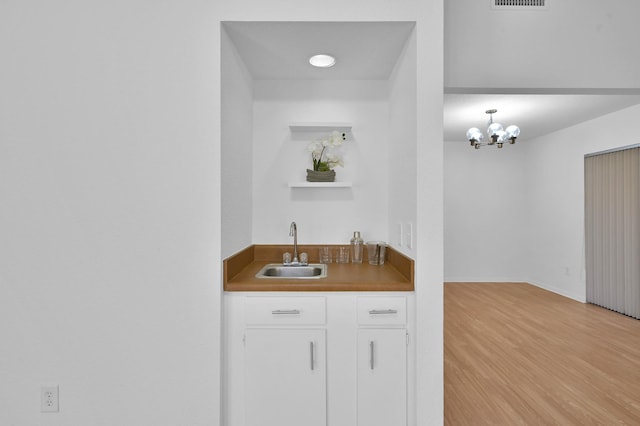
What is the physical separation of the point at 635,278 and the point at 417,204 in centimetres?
423

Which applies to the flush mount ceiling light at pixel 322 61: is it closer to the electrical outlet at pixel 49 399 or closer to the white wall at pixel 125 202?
the white wall at pixel 125 202

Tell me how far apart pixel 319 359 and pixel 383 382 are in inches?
13.3

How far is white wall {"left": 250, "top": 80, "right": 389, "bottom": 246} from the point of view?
235 centimetres

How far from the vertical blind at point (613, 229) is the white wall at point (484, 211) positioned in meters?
1.31

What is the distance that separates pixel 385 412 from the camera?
1658mm

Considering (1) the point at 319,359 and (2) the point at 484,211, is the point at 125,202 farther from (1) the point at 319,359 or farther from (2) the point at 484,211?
(2) the point at 484,211

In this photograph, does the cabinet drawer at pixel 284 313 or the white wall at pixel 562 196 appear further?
the white wall at pixel 562 196

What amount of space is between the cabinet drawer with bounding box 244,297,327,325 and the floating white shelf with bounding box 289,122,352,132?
1.16 metres

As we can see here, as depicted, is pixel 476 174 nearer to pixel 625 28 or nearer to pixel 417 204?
pixel 625 28

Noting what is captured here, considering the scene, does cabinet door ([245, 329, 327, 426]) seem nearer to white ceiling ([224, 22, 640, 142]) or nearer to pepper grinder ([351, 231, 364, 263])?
pepper grinder ([351, 231, 364, 263])

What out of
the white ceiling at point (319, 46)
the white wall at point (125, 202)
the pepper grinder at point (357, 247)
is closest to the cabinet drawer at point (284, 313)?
the white wall at point (125, 202)

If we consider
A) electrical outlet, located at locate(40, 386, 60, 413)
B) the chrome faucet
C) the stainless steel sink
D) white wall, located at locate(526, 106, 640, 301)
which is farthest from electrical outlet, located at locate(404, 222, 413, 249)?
white wall, located at locate(526, 106, 640, 301)

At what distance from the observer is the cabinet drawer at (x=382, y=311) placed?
1.67 meters

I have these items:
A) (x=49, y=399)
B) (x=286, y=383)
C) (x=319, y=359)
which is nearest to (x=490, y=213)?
(x=319, y=359)
